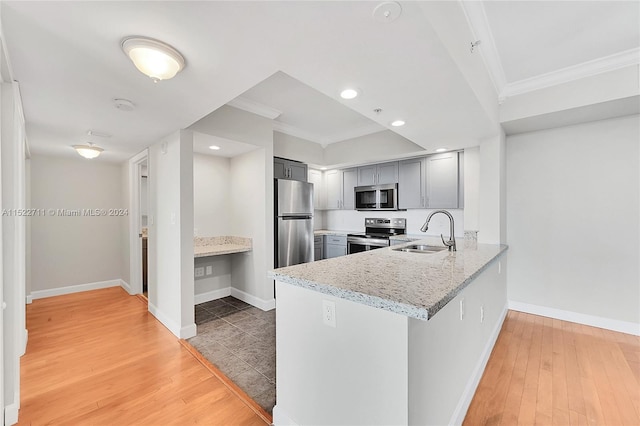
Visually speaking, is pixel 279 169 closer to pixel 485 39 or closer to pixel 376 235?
pixel 376 235

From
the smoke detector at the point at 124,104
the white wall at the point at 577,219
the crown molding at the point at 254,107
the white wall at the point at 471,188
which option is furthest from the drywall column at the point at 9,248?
the white wall at the point at 577,219

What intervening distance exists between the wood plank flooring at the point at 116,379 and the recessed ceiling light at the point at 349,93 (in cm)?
227

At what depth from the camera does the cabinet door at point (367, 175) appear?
475 centimetres

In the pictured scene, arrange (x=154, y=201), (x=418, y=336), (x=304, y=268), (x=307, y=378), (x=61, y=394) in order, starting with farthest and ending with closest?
(x=154, y=201) → (x=61, y=394) → (x=304, y=268) → (x=307, y=378) → (x=418, y=336)

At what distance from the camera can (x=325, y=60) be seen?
1.56 metres

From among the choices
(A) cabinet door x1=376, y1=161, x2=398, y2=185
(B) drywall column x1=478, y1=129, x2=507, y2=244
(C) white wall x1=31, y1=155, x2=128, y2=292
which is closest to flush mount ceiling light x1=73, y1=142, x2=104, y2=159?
(C) white wall x1=31, y1=155, x2=128, y2=292

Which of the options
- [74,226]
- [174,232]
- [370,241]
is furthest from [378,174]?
[74,226]

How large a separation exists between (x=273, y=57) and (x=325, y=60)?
298mm

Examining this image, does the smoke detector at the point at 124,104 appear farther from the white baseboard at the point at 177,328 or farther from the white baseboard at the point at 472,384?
the white baseboard at the point at 472,384

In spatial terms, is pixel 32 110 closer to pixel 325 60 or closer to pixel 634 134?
pixel 325 60

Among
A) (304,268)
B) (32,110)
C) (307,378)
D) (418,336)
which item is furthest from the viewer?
(32,110)

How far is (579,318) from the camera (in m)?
3.12

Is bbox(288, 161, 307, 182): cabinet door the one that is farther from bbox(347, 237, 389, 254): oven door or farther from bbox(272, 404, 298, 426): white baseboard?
bbox(272, 404, 298, 426): white baseboard

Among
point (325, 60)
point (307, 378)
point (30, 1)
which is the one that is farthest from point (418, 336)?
point (30, 1)
